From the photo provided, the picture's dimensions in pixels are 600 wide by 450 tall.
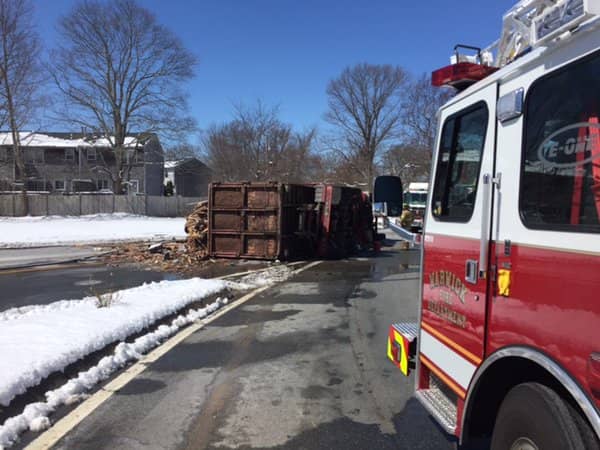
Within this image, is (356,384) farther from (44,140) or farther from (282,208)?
(44,140)

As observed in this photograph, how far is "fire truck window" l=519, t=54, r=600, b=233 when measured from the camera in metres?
1.90

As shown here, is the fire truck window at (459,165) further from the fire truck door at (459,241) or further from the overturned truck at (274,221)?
the overturned truck at (274,221)

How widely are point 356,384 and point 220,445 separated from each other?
65.3 inches

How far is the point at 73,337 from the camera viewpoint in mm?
5484

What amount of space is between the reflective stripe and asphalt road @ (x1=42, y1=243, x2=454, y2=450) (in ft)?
2.63

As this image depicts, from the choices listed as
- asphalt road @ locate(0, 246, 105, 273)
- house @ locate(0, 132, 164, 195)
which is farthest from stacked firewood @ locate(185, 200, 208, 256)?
house @ locate(0, 132, 164, 195)

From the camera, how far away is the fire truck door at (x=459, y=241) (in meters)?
2.55

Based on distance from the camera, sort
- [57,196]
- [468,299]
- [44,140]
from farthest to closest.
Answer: [44,140] → [57,196] → [468,299]

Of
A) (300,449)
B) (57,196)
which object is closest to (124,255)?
(300,449)

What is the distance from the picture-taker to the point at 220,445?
3480mm

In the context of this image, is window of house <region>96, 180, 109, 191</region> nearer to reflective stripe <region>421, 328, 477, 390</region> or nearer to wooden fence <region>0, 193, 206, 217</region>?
wooden fence <region>0, 193, 206, 217</region>

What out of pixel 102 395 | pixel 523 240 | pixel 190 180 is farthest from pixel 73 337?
pixel 190 180

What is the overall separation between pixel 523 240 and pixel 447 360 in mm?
1085

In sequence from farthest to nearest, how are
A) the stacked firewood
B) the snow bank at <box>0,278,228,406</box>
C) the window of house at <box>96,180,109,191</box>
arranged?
1. the window of house at <box>96,180,109,191</box>
2. the stacked firewood
3. the snow bank at <box>0,278,228,406</box>
